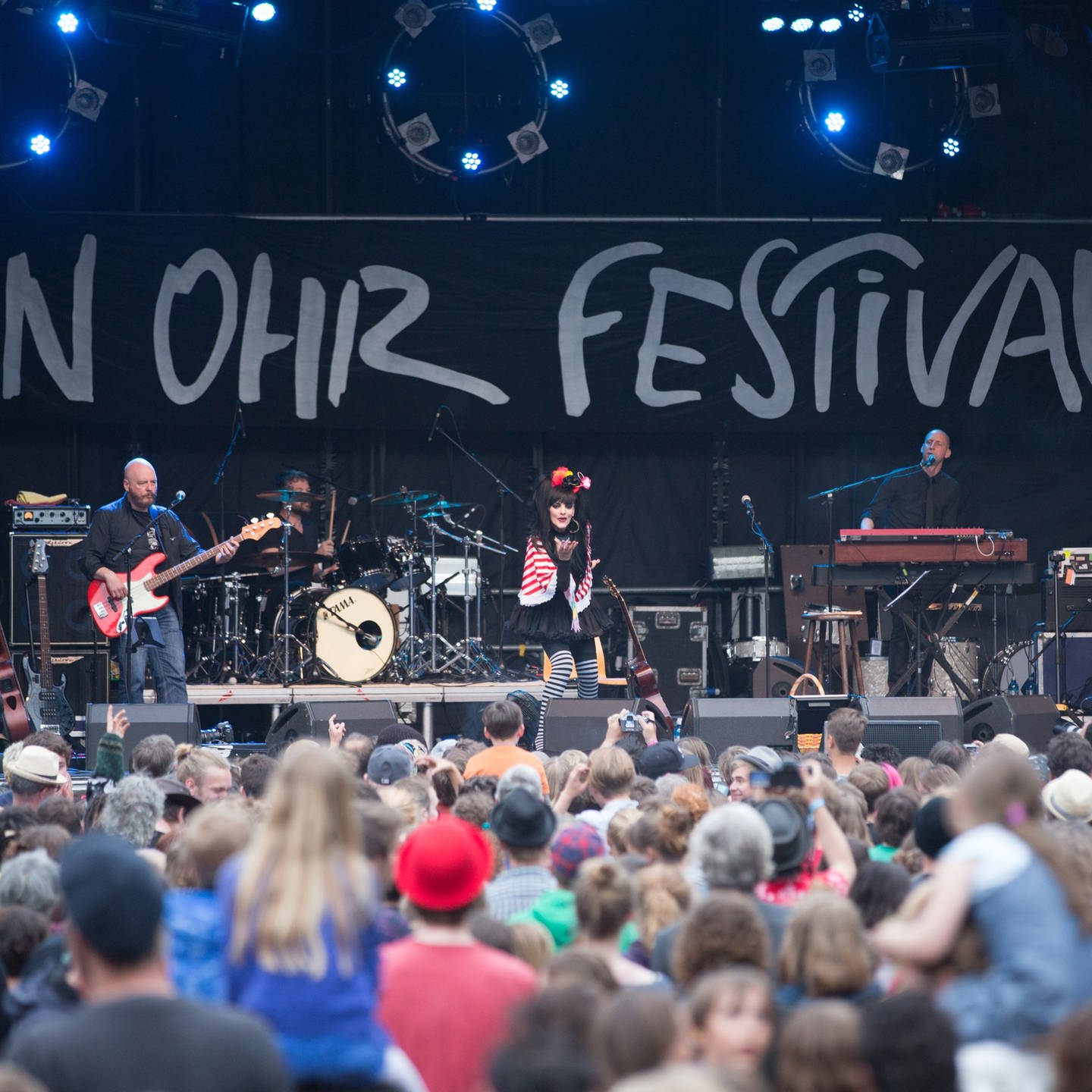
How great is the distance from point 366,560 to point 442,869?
10178 millimetres

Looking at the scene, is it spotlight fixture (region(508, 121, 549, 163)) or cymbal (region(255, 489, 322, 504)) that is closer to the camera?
cymbal (region(255, 489, 322, 504))

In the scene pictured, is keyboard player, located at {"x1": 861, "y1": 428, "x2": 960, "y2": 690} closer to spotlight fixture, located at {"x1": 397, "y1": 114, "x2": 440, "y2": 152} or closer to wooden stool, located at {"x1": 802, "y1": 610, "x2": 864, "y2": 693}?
wooden stool, located at {"x1": 802, "y1": 610, "x2": 864, "y2": 693}

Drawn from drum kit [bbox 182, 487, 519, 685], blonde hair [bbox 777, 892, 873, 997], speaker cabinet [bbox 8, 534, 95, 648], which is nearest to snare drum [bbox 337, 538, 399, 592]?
drum kit [bbox 182, 487, 519, 685]

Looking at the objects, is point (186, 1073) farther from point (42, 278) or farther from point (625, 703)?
point (42, 278)

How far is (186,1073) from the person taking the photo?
8.11 feet

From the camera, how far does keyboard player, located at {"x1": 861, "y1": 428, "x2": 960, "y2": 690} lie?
45.3ft

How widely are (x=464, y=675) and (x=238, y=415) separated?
3.36 metres

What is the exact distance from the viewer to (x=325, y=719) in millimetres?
10336

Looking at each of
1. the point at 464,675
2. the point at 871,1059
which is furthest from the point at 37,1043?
the point at 464,675

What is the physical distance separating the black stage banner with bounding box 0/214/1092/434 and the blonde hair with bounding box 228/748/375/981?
1148cm

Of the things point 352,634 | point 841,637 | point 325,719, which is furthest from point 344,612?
point 841,637

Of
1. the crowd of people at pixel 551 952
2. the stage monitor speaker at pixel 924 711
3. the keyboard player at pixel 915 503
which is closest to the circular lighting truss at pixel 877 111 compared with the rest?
the keyboard player at pixel 915 503

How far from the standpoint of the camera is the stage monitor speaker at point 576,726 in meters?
10.1

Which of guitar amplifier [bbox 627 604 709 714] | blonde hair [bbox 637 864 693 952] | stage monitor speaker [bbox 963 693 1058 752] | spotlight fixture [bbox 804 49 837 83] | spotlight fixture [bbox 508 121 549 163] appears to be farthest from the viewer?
guitar amplifier [bbox 627 604 709 714]
